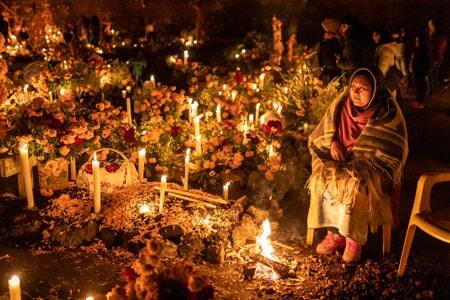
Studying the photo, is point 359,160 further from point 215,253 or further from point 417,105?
point 417,105

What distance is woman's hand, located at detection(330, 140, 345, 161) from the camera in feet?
14.8

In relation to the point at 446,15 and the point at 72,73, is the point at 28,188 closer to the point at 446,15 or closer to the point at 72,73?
the point at 72,73

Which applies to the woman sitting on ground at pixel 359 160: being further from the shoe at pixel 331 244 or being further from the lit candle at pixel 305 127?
the lit candle at pixel 305 127

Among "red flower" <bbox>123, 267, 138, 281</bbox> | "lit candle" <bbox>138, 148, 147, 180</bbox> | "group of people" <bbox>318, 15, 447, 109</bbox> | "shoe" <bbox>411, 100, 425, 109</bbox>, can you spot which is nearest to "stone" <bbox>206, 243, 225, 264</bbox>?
"lit candle" <bbox>138, 148, 147, 180</bbox>

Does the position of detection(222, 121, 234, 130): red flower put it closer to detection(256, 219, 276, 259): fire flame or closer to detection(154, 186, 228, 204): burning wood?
detection(154, 186, 228, 204): burning wood

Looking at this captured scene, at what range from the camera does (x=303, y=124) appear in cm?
731

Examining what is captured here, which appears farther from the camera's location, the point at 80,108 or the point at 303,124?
the point at 303,124

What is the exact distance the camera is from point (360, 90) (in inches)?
169

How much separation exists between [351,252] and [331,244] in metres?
0.24

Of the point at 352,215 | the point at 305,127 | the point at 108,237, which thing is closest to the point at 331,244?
the point at 352,215

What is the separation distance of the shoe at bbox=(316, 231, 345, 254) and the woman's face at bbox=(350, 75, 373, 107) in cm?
120

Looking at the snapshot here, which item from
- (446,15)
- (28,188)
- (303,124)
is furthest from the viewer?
(446,15)

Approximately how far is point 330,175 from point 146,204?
5.75 ft

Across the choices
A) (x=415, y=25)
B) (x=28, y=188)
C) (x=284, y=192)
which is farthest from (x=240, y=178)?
(x=415, y=25)
